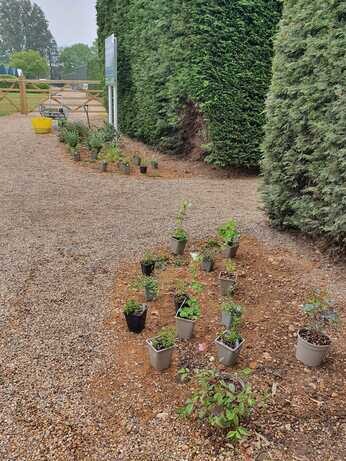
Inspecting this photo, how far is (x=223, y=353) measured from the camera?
6.75ft

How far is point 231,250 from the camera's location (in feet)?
10.8

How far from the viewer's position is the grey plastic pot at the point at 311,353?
2008mm

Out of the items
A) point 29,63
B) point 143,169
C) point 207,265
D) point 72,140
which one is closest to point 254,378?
point 207,265

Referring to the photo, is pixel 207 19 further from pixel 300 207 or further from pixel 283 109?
pixel 300 207

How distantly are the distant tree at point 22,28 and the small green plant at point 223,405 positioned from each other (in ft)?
244

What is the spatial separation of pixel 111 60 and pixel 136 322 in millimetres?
7957

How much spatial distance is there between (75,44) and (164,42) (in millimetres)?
75275

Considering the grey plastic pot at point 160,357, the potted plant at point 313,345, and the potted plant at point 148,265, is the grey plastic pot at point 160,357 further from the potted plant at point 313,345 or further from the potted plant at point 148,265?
the potted plant at point 148,265

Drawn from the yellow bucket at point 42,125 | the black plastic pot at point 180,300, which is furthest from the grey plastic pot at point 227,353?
the yellow bucket at point 42,125

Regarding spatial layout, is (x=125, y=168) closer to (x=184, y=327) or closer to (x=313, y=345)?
(x=184, y=327)

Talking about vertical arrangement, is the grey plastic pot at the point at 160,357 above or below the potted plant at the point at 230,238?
below

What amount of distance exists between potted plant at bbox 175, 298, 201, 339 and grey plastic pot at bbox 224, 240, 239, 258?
1.13m

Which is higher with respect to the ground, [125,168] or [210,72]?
[210,72]

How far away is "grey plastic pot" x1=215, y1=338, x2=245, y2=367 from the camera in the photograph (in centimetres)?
201
